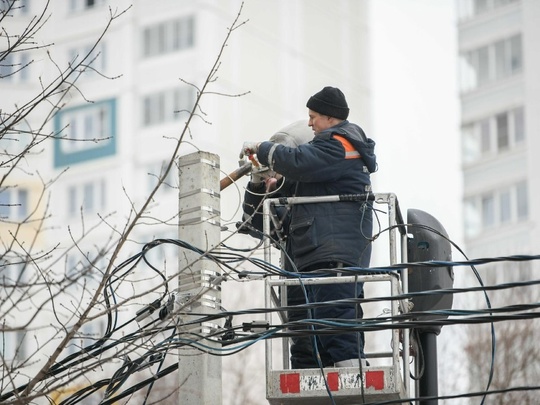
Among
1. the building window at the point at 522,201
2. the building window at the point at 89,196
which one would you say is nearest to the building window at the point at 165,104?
the building window at the point at 89,196

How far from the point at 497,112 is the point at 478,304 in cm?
1843

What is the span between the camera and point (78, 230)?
5431 centimetres

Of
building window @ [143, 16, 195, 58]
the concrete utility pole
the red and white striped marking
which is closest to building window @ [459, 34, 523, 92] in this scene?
building window @ [143, 16, 195, 58]

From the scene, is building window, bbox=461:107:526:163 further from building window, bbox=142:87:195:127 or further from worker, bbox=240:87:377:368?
worker, bbox=240:87:377:368

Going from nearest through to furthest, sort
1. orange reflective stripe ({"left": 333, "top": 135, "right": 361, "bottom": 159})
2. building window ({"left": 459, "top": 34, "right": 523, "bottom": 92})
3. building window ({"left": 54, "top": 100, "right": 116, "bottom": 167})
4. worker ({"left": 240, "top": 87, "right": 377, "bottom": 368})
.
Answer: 1. worker ({"left": 240, "top": 87, "right": 377, "bottom": 368})
2. orange reflective stripe ({"left": 333, "top": 135, "right": 361, "bottom": 159})
3. building window ({"left": 459, "top": 34, "right": 523, "bottom": 92})
4. building window ({"left": 54, "top": 100, "right": 116, "bottom": 167})

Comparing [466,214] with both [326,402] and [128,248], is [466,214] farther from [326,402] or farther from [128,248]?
[326,402]

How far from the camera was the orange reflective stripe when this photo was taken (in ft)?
37.7

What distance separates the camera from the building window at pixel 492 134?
166 ft

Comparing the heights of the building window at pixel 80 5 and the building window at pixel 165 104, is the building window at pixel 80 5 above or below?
above

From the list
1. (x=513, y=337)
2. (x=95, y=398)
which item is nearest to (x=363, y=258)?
(x=513, y=337)

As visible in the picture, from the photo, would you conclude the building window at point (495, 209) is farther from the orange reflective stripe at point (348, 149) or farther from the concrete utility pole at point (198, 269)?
the concrete utility pole at point (198, 269)

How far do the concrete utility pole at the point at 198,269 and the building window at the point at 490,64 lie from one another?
135 feet

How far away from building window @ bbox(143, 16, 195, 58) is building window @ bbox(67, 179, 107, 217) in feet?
15.6

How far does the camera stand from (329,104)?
1191 cm
